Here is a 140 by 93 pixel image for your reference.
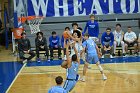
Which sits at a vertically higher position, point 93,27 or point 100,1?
point 100,1

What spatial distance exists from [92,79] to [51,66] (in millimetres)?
3017

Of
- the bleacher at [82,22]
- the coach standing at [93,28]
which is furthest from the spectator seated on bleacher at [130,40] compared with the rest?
the bleacher at [82,22]

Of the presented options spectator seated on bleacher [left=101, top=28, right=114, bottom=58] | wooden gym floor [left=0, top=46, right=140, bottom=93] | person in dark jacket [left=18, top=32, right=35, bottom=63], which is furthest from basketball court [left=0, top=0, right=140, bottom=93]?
spectator seated on bleacher [left=101, top=28, right=114, bottom=58]

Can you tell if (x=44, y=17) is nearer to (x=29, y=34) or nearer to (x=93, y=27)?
(x=29, y=34)

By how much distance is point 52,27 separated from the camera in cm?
1912

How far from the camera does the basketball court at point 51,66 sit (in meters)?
11.7

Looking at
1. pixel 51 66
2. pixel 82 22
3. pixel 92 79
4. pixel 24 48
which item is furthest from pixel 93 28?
pixel 92 79

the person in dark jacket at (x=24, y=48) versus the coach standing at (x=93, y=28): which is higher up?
the coach standing at (x=93, y=28)

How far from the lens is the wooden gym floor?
1135cm

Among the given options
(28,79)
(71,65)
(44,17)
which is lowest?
(28,79)

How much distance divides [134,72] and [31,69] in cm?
421

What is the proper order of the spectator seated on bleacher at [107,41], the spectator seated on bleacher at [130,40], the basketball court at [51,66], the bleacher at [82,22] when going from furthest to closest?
the bleacher at [82,22], the spectator seated on bleacher at [130,40], the spectator seated on bleacher at [107,41], the basketball court at [51,66]

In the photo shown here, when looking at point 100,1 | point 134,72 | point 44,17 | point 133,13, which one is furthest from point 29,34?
point 134,72

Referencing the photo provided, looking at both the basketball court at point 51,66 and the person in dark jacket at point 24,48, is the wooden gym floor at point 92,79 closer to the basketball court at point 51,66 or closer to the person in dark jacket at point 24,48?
the basketball court at point 51,66
